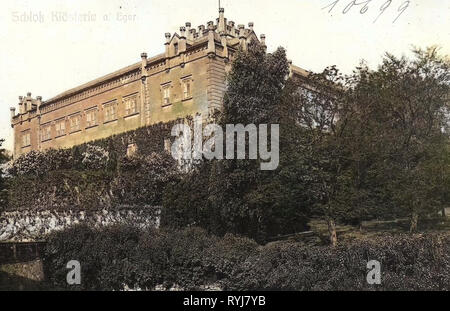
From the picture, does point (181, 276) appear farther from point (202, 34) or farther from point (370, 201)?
point (202, 34)

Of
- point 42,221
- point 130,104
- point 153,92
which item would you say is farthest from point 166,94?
point 42,221

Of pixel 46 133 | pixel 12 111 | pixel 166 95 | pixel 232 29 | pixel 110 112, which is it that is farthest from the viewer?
pixel 12 111

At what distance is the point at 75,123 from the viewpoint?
140 feet

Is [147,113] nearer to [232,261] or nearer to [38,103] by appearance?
[38,103]

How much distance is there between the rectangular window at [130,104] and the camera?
3652 cm

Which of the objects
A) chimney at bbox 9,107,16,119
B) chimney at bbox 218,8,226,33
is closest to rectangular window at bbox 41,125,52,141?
chimney at bbox 9,107,16,119

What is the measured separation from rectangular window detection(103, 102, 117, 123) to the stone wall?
16.0 m

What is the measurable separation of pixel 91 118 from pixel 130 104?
18.4 feet

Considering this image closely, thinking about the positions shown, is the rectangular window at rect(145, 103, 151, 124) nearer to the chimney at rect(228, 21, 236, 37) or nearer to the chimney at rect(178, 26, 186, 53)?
the chimney at rect(178, 26, 186, 53)

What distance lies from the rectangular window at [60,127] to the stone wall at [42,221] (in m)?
22.3

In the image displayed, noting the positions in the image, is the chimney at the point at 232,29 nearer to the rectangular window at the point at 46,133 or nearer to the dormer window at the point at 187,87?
the dormer window at the point at 187,87

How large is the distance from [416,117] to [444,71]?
266cm
